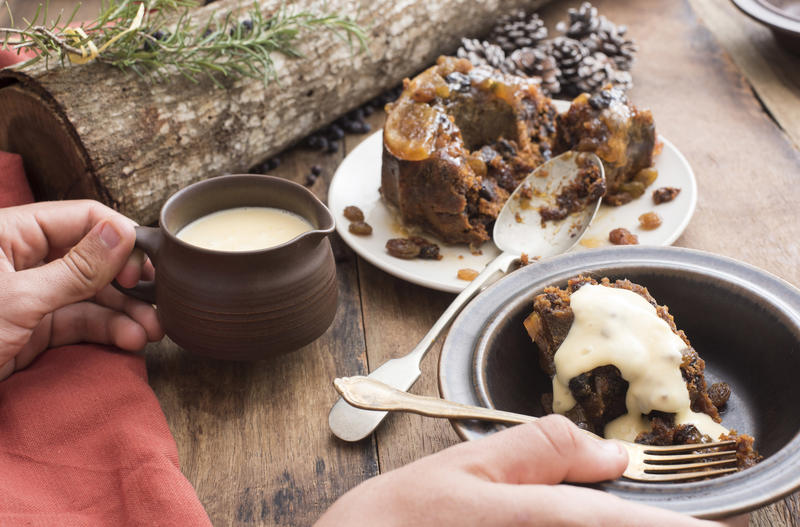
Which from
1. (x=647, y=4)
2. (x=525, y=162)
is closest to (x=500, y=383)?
(x=525, y=162)

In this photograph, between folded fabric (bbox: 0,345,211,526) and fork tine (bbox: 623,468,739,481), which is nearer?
fork tine (bbox: 623,468,739,481)

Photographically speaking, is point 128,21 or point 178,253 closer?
point 178,253

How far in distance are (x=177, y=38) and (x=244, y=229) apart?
0.88m

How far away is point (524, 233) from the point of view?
2162mm

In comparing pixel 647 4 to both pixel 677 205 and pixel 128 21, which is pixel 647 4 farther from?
pixel 128 21

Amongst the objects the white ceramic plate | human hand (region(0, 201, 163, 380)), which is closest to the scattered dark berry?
the white ceramic plate

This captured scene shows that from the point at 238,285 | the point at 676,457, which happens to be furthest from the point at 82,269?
the point at 676,457

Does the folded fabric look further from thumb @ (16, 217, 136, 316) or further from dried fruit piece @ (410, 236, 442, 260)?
dried fruit piece @ (410, 236, 442, 260)

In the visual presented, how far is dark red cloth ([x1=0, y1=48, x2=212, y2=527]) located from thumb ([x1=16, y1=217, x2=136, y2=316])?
219 mm

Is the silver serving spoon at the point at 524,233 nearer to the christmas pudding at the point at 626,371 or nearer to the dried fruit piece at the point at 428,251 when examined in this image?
the dried fruit piece at the point at 428,251

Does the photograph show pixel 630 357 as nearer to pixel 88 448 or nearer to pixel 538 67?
pixel 88 448

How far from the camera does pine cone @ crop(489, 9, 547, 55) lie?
3.20 metres

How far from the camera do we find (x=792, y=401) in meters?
1.42

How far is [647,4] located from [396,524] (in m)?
3.38
